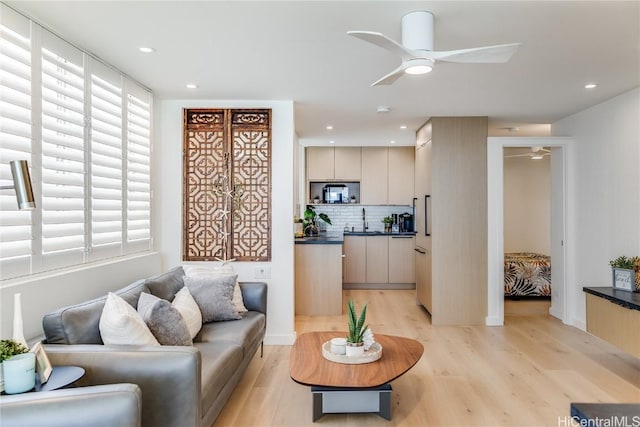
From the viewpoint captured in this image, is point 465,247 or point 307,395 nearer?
point 307,395

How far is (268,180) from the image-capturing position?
421 cm

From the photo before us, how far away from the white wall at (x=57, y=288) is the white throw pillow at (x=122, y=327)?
16.4 inches

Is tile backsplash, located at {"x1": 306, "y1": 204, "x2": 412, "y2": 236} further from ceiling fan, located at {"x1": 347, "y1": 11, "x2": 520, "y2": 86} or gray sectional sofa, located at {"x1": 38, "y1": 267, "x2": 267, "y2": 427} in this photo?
ceiling fan, located at {"x1": 347, "y1": 11, "x2": 520, "y2": 86}

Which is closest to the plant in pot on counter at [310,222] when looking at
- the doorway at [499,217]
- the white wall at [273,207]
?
the white wall at [273,207]

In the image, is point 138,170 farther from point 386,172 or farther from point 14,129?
point 386,172

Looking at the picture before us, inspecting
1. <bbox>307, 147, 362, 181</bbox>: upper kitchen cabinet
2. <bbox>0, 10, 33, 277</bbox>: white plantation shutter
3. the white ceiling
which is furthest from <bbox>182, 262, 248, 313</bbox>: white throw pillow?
A: <bbox>307, 147, 362, 181</bbox>: upper kitchen cabinet

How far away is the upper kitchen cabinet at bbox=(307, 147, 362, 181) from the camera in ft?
24.2

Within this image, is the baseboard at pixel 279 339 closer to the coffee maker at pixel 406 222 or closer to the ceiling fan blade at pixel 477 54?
the ceiling fan blade at pixel 477 54

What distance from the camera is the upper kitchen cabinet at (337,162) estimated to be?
7.38m

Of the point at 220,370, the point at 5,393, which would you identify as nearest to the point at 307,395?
the point at 220,370

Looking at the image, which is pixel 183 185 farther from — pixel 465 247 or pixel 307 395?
pixel 465 247

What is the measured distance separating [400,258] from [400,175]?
5.10ft

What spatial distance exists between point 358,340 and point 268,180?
2096 millimetres

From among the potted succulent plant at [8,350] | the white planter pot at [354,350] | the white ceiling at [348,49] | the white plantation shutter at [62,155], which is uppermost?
the white ceiling at [348,49]
